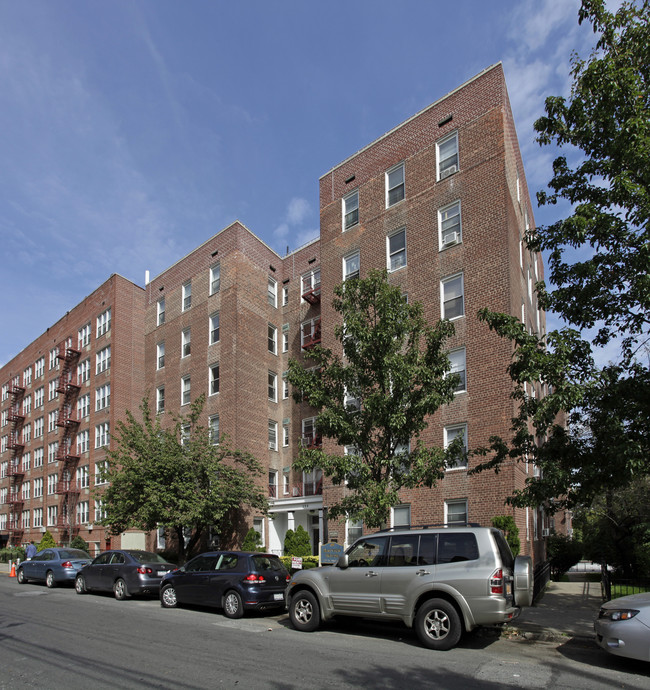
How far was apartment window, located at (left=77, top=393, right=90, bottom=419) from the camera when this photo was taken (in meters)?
39.5

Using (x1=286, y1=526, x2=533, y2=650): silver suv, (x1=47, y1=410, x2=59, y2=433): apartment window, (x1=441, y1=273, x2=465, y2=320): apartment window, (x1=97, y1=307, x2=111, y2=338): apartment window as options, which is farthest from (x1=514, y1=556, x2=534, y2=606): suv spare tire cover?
(x1=47, y1=410, x2=59, y2=433): apartment window

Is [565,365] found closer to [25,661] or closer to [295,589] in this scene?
[295,589]

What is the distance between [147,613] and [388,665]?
7787 millimetres

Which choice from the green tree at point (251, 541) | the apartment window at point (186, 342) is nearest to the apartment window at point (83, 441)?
the apartment window at point (186, 342)

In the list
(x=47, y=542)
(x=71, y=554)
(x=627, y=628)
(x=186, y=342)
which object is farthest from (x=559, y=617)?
(x=47, y=542)

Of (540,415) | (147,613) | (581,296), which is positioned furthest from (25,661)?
(581,296)

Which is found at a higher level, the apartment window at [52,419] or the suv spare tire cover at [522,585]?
the apartment window at [52,419]

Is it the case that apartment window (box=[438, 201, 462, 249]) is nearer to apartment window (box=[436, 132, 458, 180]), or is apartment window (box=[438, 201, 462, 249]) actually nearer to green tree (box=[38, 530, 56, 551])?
apartment window (box=[436, 132, 458, 180])

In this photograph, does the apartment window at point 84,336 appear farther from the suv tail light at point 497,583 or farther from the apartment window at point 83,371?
the suv tail light at point 497,583

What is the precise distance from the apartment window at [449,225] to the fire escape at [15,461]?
4141cm

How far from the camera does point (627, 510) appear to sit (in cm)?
2277

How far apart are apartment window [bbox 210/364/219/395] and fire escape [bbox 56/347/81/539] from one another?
14.7 meters

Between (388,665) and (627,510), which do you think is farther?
(627,510)

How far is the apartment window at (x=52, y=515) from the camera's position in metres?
41.6
